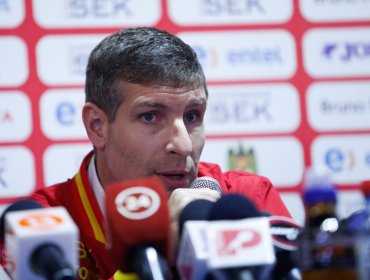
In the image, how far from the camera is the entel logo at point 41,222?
855mm

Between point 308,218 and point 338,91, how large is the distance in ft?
5.83

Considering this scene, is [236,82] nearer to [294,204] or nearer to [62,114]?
[294,204]

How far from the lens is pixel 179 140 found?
5.51 ft

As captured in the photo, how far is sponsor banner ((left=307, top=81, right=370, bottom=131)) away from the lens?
A: 2.62m

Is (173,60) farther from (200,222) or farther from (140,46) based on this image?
(200,222)

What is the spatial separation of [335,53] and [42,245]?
6.46ft

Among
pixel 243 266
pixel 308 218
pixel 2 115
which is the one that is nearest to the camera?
pixel 243 266

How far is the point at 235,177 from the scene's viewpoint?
2.08 metres

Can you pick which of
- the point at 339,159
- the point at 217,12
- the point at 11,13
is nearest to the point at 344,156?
the point at 339,159

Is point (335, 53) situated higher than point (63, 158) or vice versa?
point (335, 53)

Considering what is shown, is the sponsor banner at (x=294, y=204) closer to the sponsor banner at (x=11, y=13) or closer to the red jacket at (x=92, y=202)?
the red jacket at (x=92, y=202)

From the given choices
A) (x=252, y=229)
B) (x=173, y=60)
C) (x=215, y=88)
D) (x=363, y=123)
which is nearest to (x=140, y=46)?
(x=173, y=60)

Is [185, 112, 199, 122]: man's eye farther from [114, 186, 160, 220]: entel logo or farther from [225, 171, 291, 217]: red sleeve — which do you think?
[114, 186, 160, 220]: entel logo

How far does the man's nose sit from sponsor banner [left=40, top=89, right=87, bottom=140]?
31.5 inches
